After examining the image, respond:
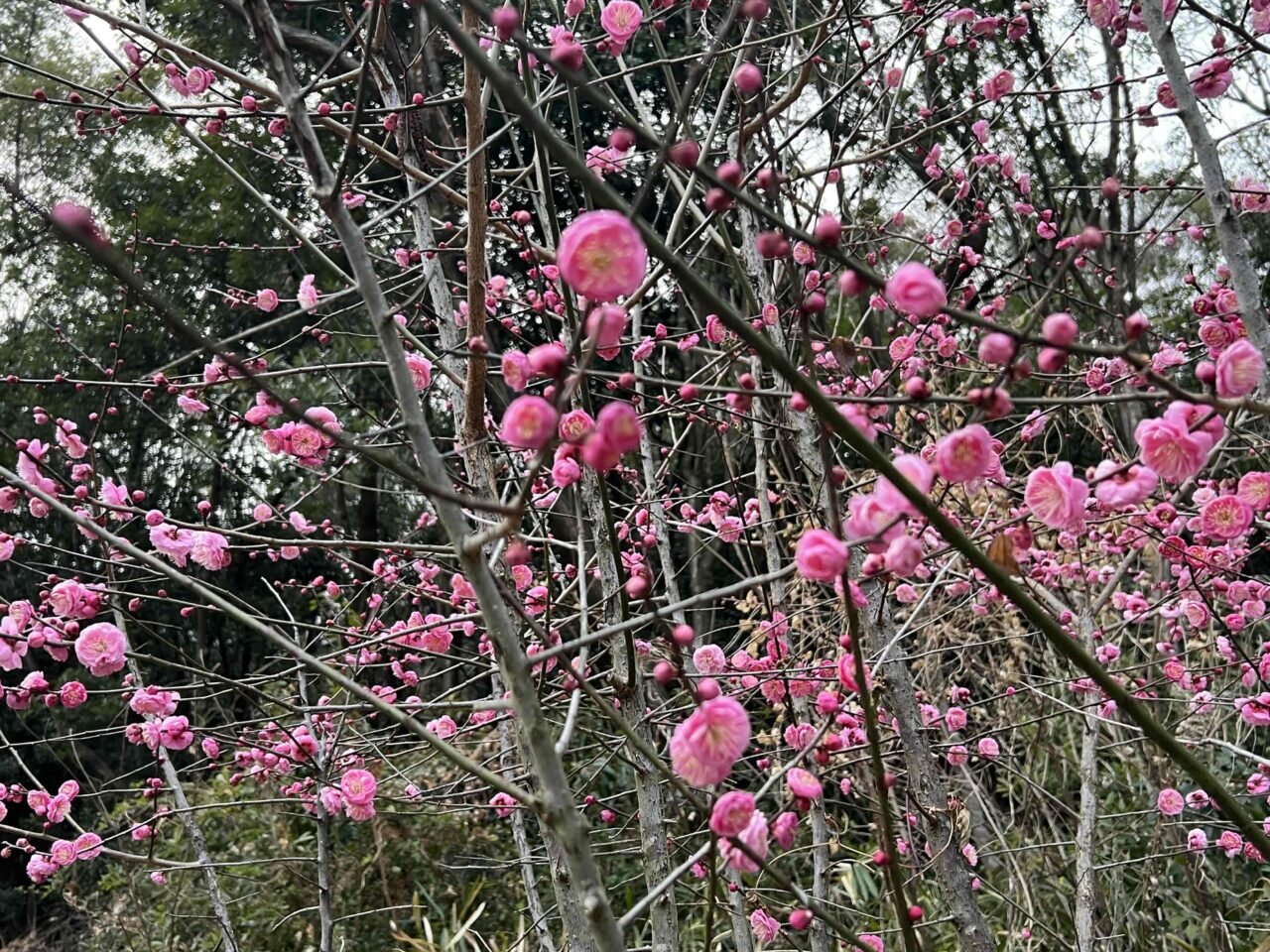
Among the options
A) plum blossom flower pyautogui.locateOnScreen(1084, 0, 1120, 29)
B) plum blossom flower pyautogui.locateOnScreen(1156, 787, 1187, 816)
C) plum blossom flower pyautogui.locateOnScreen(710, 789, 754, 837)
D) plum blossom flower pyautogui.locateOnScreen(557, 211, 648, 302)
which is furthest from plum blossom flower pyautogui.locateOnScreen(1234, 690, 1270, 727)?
plum blossom flower pyautogui.locateOnScreen(557, 211, 648, 302)

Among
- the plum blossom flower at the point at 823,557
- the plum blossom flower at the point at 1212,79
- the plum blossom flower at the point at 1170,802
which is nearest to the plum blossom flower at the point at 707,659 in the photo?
the plum blossom flower at the point at 823,557

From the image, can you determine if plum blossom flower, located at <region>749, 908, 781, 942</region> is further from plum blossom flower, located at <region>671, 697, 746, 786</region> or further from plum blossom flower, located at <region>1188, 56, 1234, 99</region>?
plum blossom flower, located at <region>1188, 56, 1234, 99</region>

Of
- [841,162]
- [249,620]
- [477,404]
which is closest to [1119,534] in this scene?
[841,162]

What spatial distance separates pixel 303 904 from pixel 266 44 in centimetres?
479

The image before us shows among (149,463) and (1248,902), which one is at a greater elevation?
(149,463)

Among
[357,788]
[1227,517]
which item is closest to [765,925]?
[357,788]

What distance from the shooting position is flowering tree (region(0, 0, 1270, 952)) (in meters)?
1.05

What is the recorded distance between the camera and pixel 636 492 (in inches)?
138

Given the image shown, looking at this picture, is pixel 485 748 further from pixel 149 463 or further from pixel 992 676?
pixel 149 463

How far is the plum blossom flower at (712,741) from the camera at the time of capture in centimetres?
96

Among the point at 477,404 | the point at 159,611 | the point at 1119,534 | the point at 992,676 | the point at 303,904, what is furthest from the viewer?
the point at 159,611

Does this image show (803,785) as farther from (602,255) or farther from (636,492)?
(636,492)

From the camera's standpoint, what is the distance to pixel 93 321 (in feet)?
24.1

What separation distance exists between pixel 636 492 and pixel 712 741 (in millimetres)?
2555
